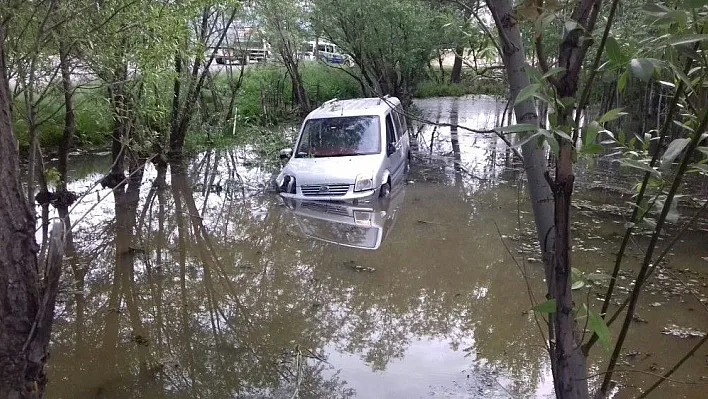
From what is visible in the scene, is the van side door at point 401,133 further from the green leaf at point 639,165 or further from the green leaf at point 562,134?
the green leaf at point 562,134

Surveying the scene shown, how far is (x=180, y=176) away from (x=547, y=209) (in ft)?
42.4

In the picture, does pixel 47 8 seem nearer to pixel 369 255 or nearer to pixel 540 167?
pixel 369 255

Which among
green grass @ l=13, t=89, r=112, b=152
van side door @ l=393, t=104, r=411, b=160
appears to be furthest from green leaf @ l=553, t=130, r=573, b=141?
van side door @ l=393, t=104, r=411, b=160

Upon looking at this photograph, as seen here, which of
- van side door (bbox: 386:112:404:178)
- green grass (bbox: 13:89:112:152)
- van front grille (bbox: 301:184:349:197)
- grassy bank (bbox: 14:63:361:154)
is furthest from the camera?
green grass (bbox: 13:89:112:152)

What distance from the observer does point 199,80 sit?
14.6m

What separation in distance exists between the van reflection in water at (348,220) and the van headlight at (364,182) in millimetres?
316

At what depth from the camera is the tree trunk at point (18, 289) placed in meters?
2.02

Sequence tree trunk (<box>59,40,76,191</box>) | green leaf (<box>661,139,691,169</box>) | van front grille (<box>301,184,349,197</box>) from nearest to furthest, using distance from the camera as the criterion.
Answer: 1. green leaf (<box>661,139,691,169</box>)
2. tree trunk (<box>59,40,76,191</box>)
3. van front grille (<box>301,184,349,197</box>)

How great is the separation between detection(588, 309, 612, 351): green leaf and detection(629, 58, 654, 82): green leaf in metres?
0.53

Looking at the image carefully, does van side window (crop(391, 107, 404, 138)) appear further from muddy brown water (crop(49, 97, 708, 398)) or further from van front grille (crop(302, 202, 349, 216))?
van front grille (crop(302, 202, 349, 216))

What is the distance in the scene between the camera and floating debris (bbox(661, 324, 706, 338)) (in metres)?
5.82

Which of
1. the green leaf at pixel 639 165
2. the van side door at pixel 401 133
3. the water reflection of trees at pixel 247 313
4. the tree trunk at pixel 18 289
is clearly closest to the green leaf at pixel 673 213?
the green leaf at pixel 639 165

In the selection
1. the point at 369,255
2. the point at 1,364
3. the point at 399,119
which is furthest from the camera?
the point at 399,119

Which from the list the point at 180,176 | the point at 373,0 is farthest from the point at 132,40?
the point at 373,0
